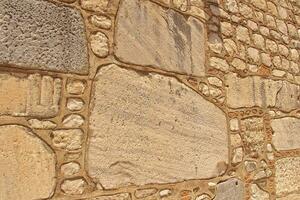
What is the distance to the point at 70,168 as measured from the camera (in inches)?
69.4

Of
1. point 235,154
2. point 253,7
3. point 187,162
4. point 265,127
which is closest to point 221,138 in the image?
point 235,154

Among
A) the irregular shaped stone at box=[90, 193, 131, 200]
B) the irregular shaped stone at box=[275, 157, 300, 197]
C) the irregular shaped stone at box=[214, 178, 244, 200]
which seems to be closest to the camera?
Answer: the irregular shaped stone at box=[90, 193, 131, 200]

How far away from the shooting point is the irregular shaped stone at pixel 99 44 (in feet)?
6.27

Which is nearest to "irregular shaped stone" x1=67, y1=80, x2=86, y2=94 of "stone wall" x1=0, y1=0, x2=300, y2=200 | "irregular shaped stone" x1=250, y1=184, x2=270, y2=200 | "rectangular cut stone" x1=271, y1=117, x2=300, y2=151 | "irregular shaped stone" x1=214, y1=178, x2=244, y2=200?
"stone wall" x1=0, y1=0, x2=300, y2=200

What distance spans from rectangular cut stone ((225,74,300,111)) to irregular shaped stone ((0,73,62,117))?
1.33 metres

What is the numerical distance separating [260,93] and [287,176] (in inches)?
28.9

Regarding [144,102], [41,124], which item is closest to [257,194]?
[144,102]

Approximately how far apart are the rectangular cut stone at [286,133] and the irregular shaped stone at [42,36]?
1.82 m

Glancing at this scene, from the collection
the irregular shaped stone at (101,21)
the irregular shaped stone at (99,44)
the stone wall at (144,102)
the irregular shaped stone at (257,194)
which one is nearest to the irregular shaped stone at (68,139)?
the stone wall at (144,102)

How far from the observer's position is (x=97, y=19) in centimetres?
195

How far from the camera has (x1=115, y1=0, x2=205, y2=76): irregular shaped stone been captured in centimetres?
206

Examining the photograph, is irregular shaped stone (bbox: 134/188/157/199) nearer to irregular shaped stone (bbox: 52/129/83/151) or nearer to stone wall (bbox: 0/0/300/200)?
stone wall (bbox: 0/0/300/200)

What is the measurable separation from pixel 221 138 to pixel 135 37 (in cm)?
92

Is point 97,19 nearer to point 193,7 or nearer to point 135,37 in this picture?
point 135,37
